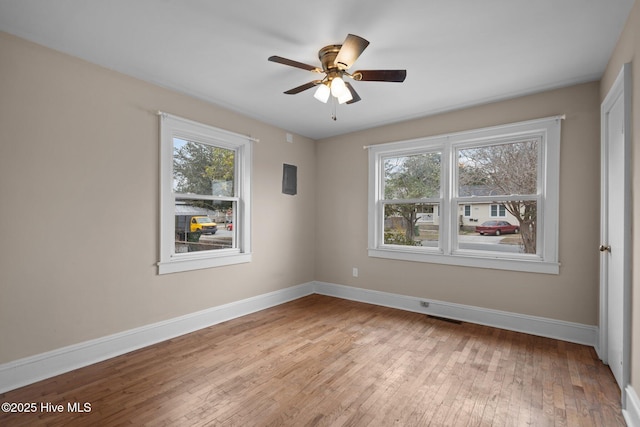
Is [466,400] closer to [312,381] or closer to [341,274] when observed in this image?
[312,381]

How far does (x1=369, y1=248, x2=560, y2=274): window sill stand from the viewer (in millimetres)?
3156

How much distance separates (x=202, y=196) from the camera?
11.4 feet

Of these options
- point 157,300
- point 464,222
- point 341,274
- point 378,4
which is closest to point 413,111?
point 464,222

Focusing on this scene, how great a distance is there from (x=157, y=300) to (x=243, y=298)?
1.10 m

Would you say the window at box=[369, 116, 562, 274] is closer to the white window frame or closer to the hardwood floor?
the white window frame

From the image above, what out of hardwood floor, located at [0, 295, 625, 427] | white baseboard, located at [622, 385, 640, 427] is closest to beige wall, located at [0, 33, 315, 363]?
hardwood floor, located at [0, 295, 625, 427]

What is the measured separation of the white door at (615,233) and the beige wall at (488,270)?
313 millimetres

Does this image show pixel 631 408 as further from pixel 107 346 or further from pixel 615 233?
pixel 107 346

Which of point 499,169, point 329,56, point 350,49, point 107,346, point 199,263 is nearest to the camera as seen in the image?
point 350,49

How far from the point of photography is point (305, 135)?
4.83m

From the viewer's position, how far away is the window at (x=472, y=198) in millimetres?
3203

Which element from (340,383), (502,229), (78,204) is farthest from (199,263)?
(502,229)

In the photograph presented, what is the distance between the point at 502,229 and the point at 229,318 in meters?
3.39

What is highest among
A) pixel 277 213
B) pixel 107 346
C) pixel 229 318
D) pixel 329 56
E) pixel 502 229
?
pixel 329 56
